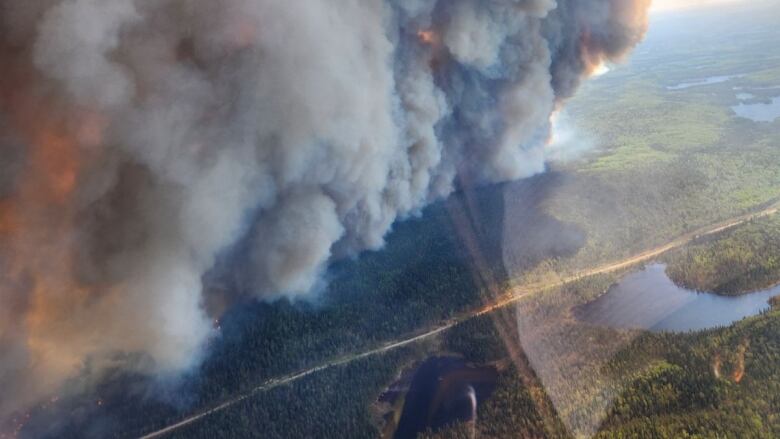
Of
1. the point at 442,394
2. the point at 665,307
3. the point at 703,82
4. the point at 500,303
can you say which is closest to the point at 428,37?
the point at 500,303

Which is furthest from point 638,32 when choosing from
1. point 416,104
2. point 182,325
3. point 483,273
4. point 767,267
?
point 182,325

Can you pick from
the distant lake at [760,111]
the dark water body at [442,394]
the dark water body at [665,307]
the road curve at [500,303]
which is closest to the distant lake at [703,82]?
the distant lake at [760,111]

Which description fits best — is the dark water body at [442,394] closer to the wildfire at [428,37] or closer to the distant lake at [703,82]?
the wildfire at [428,37]

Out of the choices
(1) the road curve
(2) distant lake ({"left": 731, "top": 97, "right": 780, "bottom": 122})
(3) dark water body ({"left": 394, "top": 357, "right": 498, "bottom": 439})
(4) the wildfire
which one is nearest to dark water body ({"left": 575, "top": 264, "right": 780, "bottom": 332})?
(1) the road curve

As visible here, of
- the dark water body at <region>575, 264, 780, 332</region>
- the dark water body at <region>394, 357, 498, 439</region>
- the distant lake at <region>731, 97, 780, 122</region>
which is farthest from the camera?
the distant lake at <region>731, 97, 780, 122</region>

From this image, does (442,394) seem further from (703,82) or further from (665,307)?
(703,82)

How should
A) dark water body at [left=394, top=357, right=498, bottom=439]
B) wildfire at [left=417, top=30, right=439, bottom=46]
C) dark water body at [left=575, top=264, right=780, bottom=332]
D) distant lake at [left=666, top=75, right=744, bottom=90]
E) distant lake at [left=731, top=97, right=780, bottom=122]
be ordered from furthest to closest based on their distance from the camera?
distant lake at [left=666, top=75, right=744, bottom=90]
distant lake at [left=731, top=97, right=780, bottom=122]
wildfire at [left=417, top=30, right=439, bottom=46]
dark water body at [left=575, top=264, right=780, bottom=332]
dark water body at [left=394, top=357, right=498, bottom=439]

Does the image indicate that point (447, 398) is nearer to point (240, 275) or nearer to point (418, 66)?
point (240, 275)

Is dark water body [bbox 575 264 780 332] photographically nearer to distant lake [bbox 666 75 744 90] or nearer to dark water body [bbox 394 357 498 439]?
dark water body [bbox 394 357 498 439]
